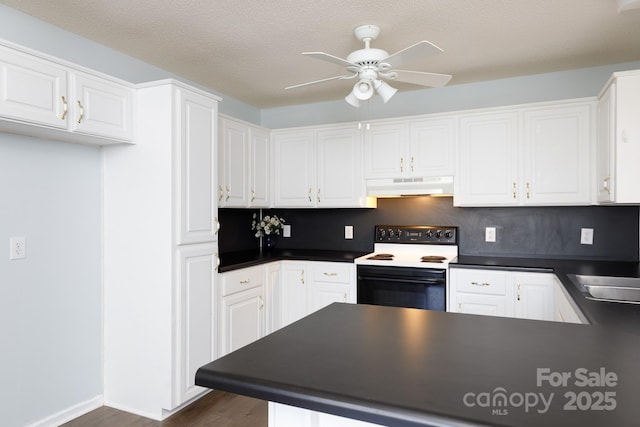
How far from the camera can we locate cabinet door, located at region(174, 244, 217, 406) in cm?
261

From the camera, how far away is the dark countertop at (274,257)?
3.24m

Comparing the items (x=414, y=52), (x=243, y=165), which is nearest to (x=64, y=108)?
(x=243, y=165)

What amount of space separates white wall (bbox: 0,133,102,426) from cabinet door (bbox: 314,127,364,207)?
6.34 ft

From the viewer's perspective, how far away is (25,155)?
2361 millimetres

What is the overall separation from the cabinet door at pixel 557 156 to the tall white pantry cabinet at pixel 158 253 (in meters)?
2.48

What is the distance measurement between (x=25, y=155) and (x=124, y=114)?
60 centimetres

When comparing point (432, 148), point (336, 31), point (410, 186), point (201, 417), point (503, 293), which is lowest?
point (201, 417)

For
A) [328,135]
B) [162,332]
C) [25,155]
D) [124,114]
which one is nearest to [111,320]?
[162,332]

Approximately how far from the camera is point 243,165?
367 cm

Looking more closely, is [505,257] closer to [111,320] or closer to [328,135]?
[328,135]

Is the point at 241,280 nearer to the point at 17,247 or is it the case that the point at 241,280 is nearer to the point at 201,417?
the point at 201,417

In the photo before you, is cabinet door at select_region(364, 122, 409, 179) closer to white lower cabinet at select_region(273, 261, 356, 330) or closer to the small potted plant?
white lower cabinet at select_region(273, 261, 356, 330)

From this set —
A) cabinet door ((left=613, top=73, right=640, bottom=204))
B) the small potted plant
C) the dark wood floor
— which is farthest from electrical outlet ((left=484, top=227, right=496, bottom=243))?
the dark wood floor

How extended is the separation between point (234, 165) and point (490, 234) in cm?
233
